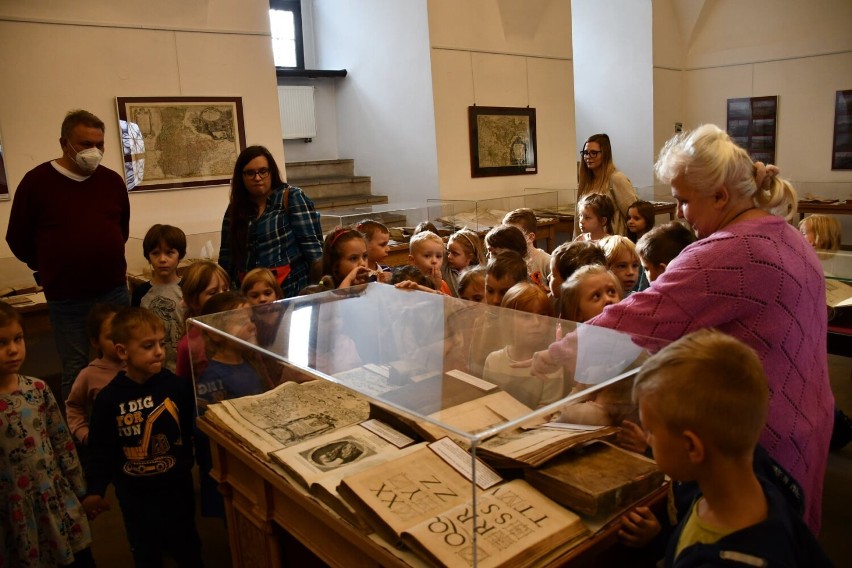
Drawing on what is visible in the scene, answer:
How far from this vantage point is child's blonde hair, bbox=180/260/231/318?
137 inches

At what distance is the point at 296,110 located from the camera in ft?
32.2

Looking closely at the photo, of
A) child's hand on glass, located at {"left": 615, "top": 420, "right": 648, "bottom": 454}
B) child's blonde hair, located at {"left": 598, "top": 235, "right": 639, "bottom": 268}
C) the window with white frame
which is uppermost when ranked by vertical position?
the window with white frame

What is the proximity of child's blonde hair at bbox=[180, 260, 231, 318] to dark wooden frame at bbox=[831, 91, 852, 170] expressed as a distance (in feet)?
34.5

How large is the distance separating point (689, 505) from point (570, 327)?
67 centimetres

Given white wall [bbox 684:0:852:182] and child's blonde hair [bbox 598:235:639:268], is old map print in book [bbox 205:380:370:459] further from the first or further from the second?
white wall [bbox 684:0:852:182]

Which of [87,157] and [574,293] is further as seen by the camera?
[87,157]

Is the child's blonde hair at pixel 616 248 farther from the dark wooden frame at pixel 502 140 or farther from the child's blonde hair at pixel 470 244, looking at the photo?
the dark wooden frame at pixel 502 140

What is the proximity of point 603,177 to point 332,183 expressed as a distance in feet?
15.6

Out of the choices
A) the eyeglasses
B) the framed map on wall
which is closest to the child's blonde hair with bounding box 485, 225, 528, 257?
the eyeglasses

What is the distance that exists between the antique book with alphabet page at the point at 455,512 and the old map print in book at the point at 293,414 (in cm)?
36

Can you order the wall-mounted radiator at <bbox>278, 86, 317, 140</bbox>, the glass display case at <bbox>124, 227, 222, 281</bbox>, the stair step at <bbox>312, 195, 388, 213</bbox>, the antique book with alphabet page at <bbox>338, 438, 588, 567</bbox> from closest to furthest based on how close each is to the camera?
the antique book with alphabet page at <bbox>338, 438, 588, 567</bbox>, the glass display case at <bbox>124, 227, 222, 281</bbox>, the stair step at <bbox>312, 195, 388, 213</bbox>, the wall-mounted radiator at <bbox>278, 86, 317, 140</bbox>

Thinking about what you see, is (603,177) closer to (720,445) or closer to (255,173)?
(255,173)

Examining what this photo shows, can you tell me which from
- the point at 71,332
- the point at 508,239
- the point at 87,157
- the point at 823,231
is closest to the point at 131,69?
the point at 87,157

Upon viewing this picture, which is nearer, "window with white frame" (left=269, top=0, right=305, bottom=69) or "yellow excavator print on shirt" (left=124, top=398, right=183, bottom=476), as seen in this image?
"yellow excavator print on shirt" (left=124, top=398, right=183, bottom=476)
